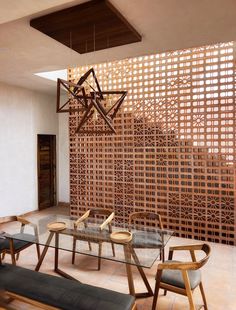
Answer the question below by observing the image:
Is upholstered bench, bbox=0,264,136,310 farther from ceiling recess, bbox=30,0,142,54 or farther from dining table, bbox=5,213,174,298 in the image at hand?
ceiling recess, bbox=30,0,142,54

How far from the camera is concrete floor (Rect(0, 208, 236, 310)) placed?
2.59 meters

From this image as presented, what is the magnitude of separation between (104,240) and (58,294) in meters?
0.78

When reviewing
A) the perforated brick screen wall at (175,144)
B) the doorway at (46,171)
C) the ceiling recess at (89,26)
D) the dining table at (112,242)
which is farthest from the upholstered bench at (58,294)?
the doorway at (46,171)

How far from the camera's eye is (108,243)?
272cm

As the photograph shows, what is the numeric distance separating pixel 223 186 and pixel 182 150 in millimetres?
868

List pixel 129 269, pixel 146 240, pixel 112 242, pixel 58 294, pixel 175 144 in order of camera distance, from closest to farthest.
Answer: pixel 58 294 < pixel 129 269 < pixel 112 242 < pixel 146 240 < pixel 175 144

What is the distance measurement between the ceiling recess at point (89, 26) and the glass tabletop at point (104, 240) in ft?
7.19

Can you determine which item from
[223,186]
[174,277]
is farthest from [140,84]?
[174,277]

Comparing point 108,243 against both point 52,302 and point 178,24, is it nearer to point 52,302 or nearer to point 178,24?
point 52,302

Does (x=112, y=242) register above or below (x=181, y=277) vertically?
above

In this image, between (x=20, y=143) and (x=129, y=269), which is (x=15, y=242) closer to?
(x=129, y=269)

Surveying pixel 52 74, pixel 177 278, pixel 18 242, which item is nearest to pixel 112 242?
pixel 177 278

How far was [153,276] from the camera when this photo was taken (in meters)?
3.12

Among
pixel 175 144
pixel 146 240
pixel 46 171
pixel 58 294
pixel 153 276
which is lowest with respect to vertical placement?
pixel 153 276
